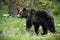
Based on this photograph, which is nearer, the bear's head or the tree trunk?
the bear's head

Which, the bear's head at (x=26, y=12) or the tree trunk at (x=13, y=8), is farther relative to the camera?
the tree trunk at (x=13, y=8)

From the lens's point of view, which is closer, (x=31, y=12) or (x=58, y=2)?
(x=58, y=2)

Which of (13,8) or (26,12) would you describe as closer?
(26,12)

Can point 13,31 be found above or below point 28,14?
below

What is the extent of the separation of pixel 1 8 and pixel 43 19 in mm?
6186

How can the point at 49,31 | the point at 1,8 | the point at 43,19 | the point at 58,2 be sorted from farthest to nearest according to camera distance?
1. the point at 49,31
2. the point at 43,19
3. the point at 1,8
4. the point at 58,2

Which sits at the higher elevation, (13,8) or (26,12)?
(26,12)

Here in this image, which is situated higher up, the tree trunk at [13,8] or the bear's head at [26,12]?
the bear's head at [26,12]

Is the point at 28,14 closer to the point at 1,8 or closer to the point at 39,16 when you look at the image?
the point at 39,16

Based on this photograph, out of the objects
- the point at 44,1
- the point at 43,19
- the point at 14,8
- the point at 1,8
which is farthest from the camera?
the point at 44,1

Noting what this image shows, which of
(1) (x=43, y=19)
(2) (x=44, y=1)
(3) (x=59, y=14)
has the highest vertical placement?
(3) (x=59, y=14)

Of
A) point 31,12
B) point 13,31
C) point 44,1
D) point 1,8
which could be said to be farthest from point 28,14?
point 44,1

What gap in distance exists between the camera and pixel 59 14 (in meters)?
2.36

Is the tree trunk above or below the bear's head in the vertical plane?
below
